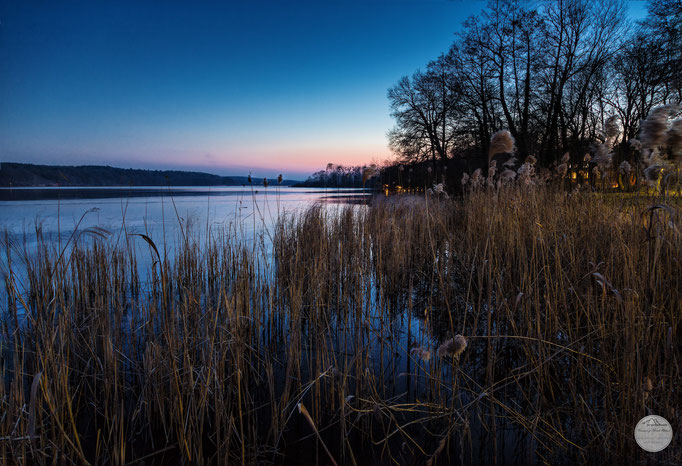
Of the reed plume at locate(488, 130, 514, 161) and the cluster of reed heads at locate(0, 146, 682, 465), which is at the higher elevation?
the reed plume at locate(488, 130, 514, 161)

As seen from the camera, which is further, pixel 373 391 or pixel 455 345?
pixel 373 391

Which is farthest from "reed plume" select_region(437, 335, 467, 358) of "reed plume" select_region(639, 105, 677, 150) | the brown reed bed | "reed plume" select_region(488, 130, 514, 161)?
"reed plume" select_region(639, 105, 677, 150)

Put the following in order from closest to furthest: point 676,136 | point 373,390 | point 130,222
→ point 676,136, point 373,390, point 130,222

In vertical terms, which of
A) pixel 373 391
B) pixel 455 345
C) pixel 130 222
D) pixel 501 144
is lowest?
pixel 373 391

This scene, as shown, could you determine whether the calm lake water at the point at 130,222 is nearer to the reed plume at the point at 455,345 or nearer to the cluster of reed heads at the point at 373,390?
the cluster of reed heads at the point at 373,390

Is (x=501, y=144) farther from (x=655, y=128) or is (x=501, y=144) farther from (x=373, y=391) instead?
(x=373, y=391)

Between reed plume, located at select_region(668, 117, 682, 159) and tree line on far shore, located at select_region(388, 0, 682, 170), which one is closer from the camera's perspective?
reed plume, located at select_region(668, 117, 682, 159)

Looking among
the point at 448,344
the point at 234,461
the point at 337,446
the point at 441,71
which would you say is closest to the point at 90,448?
the point at 234,461

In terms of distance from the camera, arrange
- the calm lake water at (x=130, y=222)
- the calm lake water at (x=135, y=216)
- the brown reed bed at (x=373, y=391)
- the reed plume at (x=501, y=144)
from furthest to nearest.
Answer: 1. the calm lake water at (x=135, y=216)
2. the calm lake water at (x=130, y=222)
3. the reed plume at (x=501, y=144)
4. the brown reed bed at (x=373, y=391)

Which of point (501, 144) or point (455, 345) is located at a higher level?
point (501, 144)

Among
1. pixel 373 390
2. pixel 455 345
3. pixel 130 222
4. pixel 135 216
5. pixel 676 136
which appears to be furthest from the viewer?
pixel 135 216

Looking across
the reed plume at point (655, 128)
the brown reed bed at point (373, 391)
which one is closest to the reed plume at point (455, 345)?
the brown reed bed at point (373, 391)

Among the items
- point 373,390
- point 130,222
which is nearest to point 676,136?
point 373,390

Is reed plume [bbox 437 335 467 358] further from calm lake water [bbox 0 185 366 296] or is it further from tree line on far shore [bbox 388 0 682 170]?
tree line on far shore [bbox 388 0 682 170]
